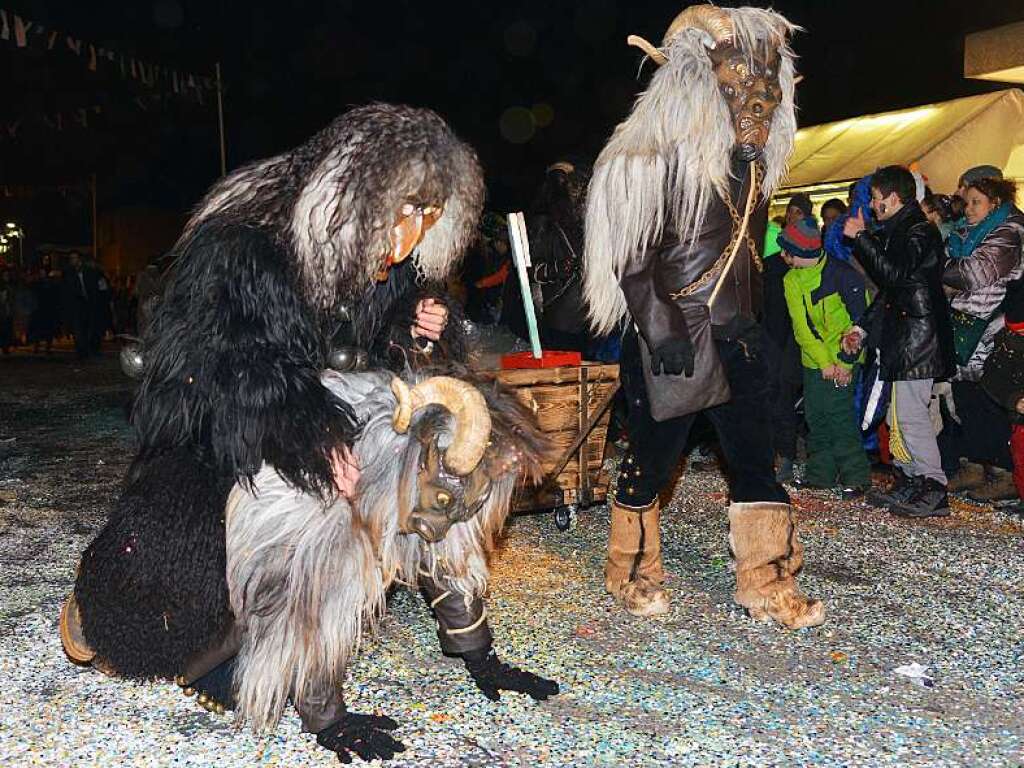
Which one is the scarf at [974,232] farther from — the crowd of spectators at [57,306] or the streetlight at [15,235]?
the streetlight at [15,235]

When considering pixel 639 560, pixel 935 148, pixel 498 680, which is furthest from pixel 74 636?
pixel 935 148

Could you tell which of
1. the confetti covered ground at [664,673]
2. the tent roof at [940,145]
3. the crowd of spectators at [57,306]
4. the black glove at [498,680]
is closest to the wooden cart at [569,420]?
the confetti covered ground at [664,673]

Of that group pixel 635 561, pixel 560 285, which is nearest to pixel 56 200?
pixel 560 285

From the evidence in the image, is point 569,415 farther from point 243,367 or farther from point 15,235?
point 15,235

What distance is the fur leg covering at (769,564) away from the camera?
3936mm

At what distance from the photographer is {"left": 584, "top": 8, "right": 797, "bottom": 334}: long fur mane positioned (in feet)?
12.2

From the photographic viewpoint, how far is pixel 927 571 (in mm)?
4648

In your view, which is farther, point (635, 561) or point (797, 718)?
point (635, 561)

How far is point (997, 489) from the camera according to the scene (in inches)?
236

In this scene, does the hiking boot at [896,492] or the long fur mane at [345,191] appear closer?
the long fur mane at [345,191]

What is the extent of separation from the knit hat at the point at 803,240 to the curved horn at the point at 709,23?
8.74 ft

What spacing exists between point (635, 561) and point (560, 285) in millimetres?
2840

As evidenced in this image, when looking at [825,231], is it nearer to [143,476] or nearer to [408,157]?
[408,157]

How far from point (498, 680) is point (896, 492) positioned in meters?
3.41
